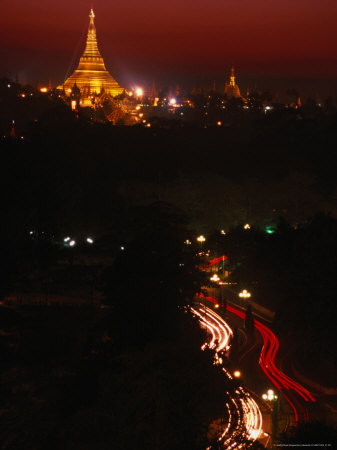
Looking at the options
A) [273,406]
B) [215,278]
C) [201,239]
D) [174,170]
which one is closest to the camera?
[273,406]

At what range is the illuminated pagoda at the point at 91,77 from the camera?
5600 cm

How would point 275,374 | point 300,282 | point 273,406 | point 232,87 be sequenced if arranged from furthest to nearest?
point 232,87 → point 300,282 → point 275,374 → point 273,406

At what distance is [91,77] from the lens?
59656 millimetres

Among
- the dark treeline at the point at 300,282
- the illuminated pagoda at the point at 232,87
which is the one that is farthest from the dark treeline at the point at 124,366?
the illuminated pagoda at the point at 232,87

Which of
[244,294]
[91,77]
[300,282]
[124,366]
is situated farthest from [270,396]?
[91,77]

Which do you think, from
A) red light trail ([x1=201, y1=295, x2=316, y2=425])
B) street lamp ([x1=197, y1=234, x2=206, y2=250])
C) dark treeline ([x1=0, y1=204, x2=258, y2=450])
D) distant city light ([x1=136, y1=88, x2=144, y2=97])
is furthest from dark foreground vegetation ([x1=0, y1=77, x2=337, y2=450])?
distant city light ([x1=136, y1=88, x2=144, y2=97])

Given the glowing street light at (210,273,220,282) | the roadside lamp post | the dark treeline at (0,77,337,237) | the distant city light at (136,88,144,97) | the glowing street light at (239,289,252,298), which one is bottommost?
the glowing street light at (239,289,252,298)

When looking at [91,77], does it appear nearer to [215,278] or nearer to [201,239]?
[201,239]

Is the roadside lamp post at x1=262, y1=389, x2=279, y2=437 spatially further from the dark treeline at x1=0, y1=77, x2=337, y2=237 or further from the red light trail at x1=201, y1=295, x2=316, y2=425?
the dark treeline at x1=0, y1=77, x2=337, y2=237

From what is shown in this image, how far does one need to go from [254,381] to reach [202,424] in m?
4.88

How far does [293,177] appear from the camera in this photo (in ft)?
109

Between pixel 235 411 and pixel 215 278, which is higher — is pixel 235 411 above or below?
above

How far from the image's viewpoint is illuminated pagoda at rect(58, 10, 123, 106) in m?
56.0

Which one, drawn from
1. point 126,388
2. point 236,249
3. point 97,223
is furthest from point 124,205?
point 126,388
